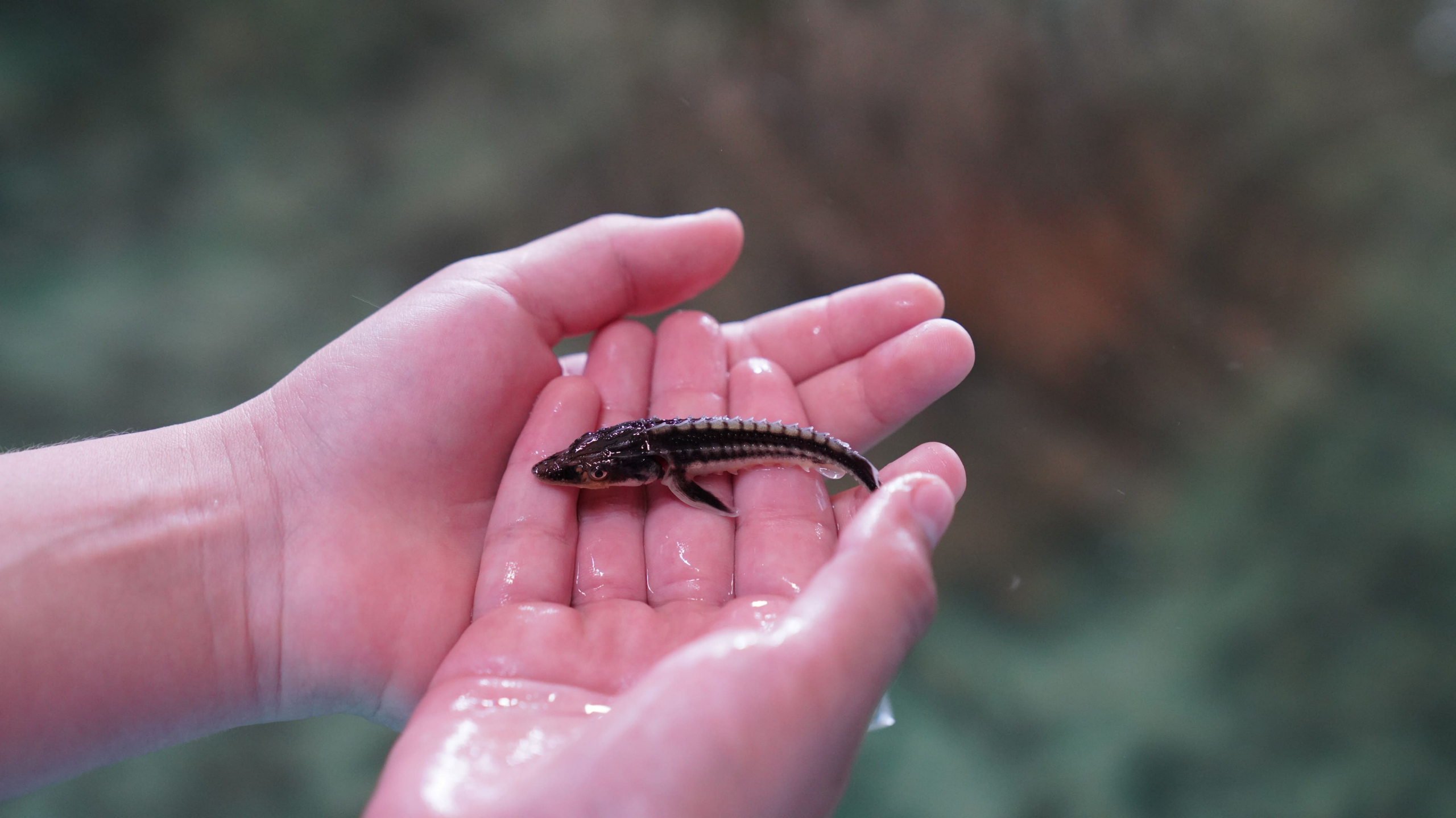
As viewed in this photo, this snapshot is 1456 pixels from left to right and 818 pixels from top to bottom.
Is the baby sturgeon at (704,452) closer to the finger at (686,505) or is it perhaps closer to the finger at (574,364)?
the finger at (686,505)

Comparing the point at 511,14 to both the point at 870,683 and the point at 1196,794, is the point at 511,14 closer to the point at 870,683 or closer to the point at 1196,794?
the point at 870,683

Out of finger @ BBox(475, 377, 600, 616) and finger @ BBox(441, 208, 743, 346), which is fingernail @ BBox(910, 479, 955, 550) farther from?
finger @ BBox(441, 208, 743, 346)

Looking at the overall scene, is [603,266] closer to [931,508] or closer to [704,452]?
[704,452]

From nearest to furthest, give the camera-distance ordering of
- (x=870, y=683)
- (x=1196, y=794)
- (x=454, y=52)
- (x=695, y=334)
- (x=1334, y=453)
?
(x=870, y=683) → (x=695, y=334) → (x=1196, y=794) → (x=1334, y=453) → (x=454, y=52)

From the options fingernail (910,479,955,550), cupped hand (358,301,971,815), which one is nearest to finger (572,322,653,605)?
cupped hand (358,301,971,815)

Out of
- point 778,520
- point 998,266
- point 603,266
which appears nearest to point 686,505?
point 778,520

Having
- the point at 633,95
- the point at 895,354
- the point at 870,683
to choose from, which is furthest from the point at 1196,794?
the point at 633,95
